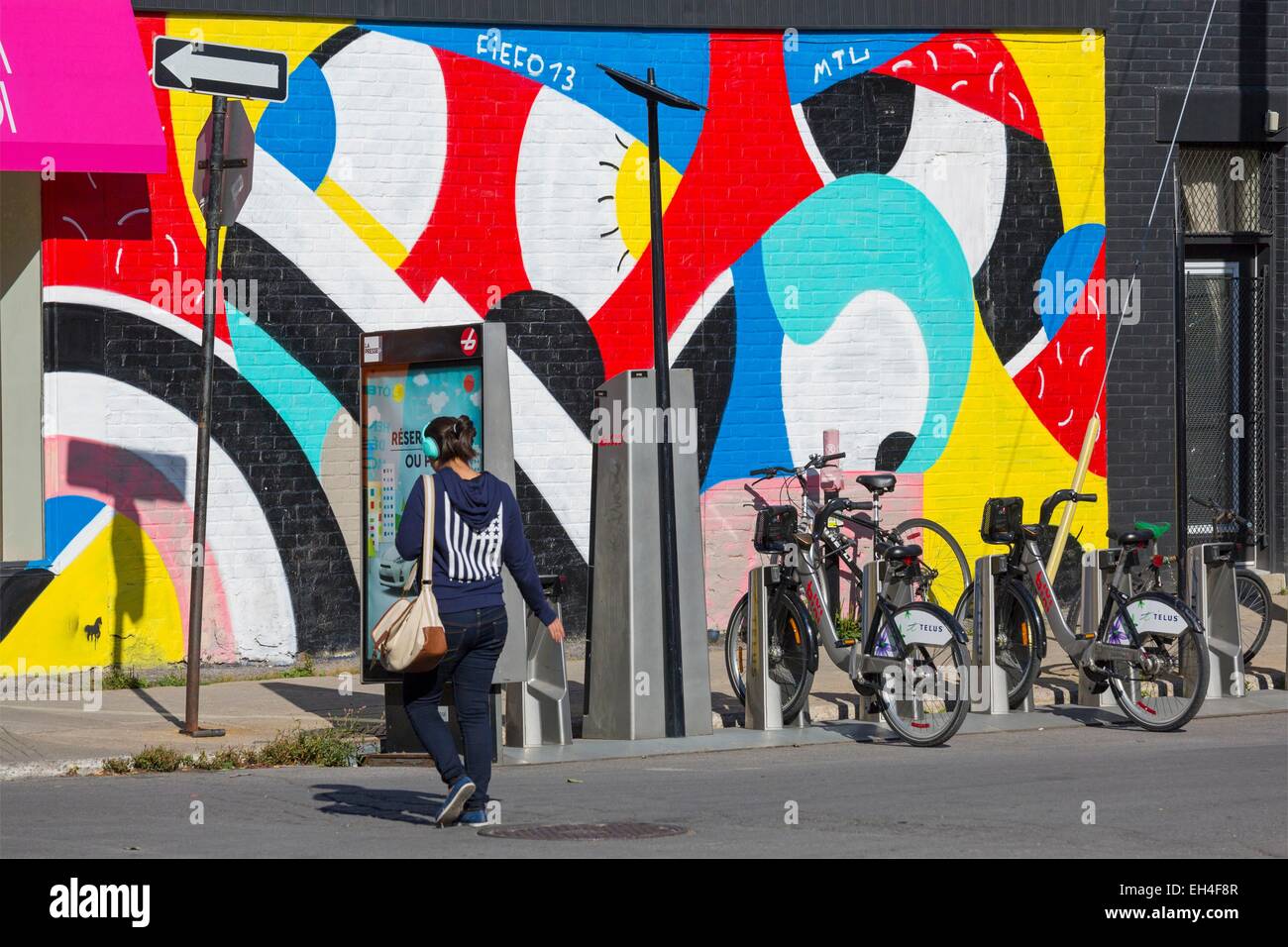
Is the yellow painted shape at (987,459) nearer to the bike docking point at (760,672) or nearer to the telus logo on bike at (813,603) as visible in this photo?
the telus logo on bike at (813,603)

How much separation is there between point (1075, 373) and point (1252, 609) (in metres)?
2.69

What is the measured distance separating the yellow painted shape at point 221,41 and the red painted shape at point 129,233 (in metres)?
0.06

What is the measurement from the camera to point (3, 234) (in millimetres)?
13172

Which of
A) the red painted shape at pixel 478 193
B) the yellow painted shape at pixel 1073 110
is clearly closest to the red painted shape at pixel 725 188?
the red painted shape at pixel 478 193

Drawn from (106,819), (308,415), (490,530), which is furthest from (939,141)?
(106,819)

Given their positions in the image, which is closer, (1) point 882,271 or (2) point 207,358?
(2) point 207,358

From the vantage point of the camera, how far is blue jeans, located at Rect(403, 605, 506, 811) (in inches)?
322

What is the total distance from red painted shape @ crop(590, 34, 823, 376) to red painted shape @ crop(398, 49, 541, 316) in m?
0.97

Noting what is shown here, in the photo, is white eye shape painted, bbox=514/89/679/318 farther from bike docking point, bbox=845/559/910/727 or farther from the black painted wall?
the black painted wall

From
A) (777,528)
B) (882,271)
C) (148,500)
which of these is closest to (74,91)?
(148,500)

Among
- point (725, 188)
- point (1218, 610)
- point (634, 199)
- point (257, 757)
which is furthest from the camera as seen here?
point (725, 188)

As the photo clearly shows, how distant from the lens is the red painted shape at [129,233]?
13234 mm

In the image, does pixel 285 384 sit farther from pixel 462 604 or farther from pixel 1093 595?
pixel 1093 595

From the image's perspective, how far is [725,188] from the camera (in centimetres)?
1502
